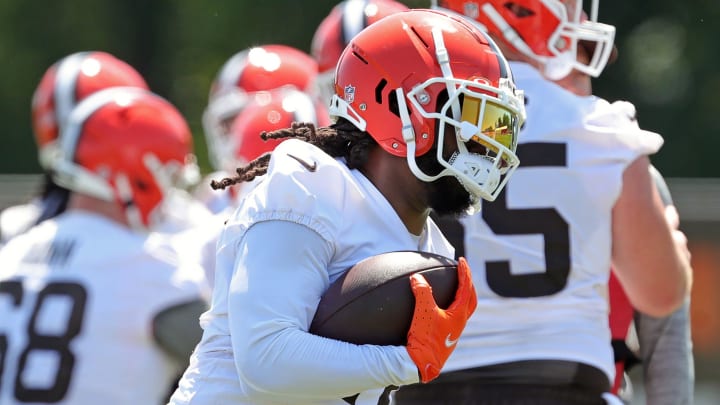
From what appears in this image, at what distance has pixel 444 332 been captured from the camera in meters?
2.71

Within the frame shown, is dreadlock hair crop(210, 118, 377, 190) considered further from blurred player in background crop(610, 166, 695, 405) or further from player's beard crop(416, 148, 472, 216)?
blurred player in background crop(610, 166, 695, 405)

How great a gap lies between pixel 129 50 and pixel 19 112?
1.46 meters

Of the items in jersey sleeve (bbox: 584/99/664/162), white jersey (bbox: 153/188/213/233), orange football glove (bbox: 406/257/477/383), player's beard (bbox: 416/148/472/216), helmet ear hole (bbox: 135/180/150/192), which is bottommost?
white jersey (bbox: 153/188/213/233)

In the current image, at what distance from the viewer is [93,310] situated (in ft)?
15.4

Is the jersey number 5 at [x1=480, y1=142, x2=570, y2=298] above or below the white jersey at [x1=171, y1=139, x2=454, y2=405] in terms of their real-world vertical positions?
below

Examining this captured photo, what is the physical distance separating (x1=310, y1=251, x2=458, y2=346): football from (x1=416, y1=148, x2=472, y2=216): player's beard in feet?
0.63

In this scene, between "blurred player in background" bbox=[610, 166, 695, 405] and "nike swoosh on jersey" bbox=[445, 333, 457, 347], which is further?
"blurred player in background" bbox=[610, 166, 695, 405]

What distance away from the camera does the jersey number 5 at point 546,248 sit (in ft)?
A: 12.2

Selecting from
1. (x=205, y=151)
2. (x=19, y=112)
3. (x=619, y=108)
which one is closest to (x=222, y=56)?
(x=205, y=151)

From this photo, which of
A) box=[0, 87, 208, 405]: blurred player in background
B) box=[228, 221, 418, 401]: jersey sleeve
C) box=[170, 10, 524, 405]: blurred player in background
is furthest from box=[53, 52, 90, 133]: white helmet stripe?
box=[228, 221, 418, 401]: jersey sleeve

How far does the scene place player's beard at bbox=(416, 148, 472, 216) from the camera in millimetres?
2867

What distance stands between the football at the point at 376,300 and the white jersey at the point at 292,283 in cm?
3

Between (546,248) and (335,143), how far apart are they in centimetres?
98

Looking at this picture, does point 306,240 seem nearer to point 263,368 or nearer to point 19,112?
point 263,368
